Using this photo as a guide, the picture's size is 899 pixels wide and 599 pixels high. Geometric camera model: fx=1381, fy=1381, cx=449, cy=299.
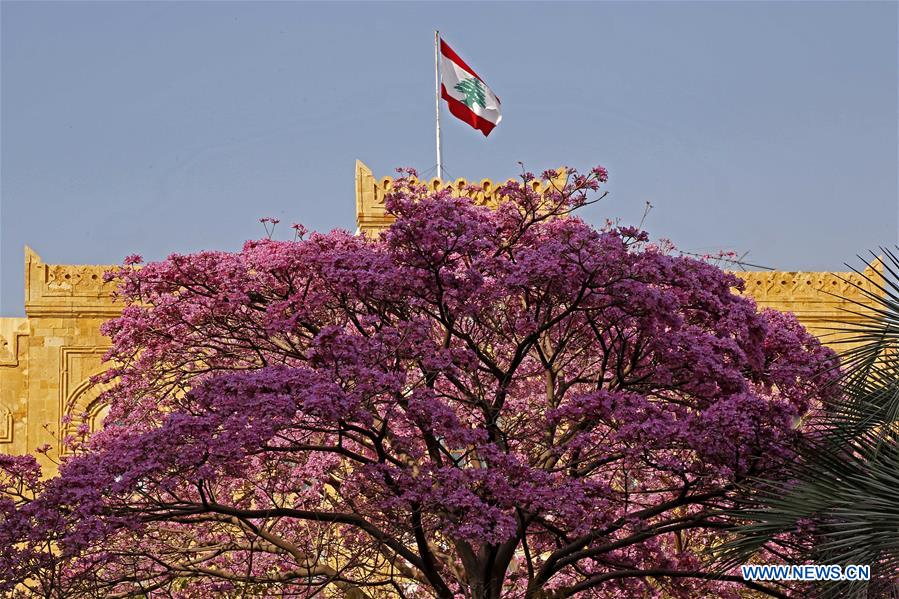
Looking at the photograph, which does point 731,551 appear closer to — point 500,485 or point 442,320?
point 500,485

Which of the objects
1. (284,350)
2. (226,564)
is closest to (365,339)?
(284,350)

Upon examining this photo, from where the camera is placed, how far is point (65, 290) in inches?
899

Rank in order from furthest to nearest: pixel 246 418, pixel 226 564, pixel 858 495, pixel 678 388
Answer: pixel 226 564 → pixel 678 388 → pixel 246 418 → pixel 858 495

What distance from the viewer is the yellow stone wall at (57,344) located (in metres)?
22.2

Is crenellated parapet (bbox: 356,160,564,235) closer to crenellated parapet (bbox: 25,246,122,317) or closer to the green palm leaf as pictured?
crenellated parapet (bbox: 25,246,122,317)

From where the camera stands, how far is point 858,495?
963 centimetres

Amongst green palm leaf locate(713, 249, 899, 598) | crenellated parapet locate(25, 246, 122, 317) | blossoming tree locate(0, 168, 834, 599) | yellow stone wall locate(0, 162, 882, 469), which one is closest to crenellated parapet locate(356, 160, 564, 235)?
yellow stone wall locate(0, 162, 882, 469)

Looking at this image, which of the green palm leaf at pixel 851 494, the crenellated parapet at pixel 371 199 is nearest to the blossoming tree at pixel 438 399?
the green palm leaf at pixel 851 494

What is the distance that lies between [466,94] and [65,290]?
7367mm

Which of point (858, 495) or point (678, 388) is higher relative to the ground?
point (678, 388)

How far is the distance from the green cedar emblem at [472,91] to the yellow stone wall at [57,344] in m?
1.40

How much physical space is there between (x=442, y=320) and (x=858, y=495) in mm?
3791

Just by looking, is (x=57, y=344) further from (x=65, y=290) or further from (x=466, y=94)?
(x=466, y=94)

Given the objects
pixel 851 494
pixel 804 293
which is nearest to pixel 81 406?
pixel 804 293
